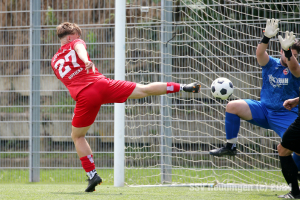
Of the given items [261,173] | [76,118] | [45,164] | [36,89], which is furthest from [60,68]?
[261,173]

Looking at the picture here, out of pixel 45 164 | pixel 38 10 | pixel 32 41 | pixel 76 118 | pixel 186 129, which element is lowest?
pixel 45 164

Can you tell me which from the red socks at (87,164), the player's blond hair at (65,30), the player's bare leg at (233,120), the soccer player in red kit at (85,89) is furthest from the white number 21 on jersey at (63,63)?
the player's bare leg at (233,120)

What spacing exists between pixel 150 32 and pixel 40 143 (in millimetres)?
2500

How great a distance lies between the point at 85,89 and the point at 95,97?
A: 5.4 inches

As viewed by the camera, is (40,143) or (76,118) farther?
(40,143)

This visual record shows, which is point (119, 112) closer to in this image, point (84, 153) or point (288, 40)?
point (84, 153)

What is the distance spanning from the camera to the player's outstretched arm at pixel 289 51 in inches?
152

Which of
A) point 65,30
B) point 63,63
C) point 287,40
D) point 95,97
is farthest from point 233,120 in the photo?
point 65,30

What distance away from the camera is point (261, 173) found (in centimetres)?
588

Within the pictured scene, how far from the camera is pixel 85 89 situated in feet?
14.2

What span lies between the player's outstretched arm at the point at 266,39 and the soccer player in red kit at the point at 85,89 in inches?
29.7

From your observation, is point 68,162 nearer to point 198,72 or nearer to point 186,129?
point 186,129

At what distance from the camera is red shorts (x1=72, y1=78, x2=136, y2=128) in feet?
14.2

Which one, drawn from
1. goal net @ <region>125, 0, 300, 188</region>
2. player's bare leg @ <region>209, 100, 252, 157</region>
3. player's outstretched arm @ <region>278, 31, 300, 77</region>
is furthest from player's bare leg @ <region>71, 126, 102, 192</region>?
player's outstretched arm @ <region>278, 31, 300, 77</region>
